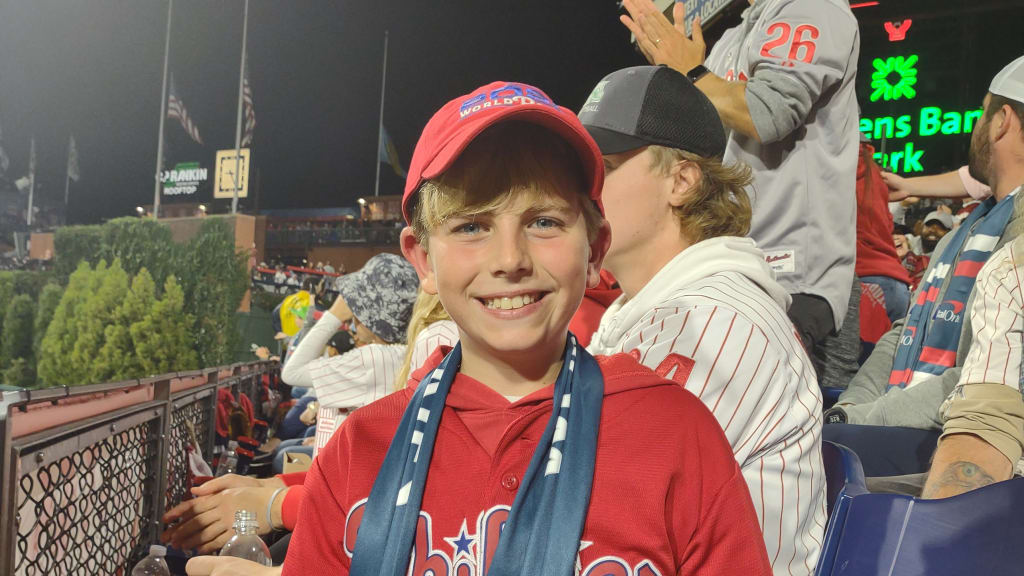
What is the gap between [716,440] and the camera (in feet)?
3.04

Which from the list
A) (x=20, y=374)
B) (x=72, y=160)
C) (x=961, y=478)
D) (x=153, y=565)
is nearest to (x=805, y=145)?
(x=961, y=478)

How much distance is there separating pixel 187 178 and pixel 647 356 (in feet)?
154

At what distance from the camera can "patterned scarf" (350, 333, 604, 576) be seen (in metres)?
0.84

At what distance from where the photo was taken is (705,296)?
4.18ft

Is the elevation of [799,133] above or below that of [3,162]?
below

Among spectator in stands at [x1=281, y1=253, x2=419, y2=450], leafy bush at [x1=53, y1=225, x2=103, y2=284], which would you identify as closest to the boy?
spectator in stands at [x1=281, y1=253, x2=419, y2=450]

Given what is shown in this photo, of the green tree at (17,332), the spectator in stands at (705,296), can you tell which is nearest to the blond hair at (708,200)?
the spectator in stands at (705,296)

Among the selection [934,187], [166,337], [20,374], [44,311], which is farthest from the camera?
[44,311]

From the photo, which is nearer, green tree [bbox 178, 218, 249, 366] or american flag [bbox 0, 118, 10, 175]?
green tree [bbox 178, 218, 249, 366]

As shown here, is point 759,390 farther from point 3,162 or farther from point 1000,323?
point 3,162

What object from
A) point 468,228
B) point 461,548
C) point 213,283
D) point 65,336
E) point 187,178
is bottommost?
point 65,336

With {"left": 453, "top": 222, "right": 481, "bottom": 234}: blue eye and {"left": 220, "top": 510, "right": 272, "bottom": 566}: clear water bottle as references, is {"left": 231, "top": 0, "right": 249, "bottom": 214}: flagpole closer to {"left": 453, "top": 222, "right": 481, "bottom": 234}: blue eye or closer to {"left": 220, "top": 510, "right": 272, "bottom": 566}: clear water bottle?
{"left": 220, "top": 510, "right": 272, "bottom": 566}: clear water bottle

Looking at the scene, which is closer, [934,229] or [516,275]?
[516,275]

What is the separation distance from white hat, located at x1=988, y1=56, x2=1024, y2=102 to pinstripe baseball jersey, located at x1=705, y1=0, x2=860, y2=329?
1.17 ft
